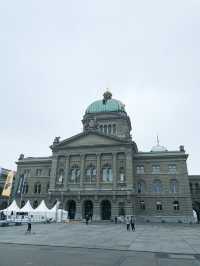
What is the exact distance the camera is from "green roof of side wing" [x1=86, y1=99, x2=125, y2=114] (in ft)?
252

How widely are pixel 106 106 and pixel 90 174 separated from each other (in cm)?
2652

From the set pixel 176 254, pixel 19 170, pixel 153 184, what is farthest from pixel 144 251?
pixel 19 170

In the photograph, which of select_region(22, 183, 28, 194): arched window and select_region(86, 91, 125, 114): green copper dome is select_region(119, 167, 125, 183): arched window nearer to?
select_region(86, 91, 125, 114): green copper dome

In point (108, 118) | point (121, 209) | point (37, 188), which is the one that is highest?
point (108, 118)

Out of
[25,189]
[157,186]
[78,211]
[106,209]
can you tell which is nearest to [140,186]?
[157,186]

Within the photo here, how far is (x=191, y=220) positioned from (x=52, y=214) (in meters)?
31.7

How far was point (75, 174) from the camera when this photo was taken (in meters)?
61.6

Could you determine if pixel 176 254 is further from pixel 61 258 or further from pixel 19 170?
pixel 19 170

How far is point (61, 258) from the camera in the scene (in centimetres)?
1289

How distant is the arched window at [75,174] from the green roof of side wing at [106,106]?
22870 millimetres

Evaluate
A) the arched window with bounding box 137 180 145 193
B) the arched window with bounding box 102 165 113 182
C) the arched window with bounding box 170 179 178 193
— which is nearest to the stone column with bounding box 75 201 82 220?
the arched window with bounding box 102 165 113 182

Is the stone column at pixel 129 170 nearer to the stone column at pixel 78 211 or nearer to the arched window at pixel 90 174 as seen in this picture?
the arched window at pixel 90 174

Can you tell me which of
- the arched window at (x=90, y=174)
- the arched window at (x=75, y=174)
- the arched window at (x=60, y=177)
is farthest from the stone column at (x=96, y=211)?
the arched window at (x=60, y=177)

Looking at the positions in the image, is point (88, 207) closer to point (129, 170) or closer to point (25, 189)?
point (129, 170)
